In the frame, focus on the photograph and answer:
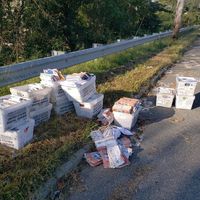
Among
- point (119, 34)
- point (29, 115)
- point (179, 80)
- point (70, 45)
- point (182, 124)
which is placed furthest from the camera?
point (119, 34)

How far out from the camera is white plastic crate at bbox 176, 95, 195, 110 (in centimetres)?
746

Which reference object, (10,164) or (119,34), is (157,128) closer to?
(10,164)

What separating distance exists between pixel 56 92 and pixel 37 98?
0.55 m

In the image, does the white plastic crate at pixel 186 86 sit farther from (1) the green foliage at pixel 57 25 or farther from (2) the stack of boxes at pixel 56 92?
(1) the green foliage at pixel 57 25

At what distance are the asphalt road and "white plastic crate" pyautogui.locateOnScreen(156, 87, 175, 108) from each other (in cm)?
90

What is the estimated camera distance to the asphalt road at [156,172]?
162 inches

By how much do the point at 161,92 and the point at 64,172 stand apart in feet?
12.5

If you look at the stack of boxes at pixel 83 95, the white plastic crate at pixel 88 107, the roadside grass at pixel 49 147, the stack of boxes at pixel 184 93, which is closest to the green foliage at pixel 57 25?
the roadside grass at pixel 49 147

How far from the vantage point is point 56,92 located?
604 centimetres

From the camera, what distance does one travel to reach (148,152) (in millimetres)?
5246

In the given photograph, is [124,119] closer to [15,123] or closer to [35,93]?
[35,93]

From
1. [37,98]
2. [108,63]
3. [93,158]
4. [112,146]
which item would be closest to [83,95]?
[37,98]

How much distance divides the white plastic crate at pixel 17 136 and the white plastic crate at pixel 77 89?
4.02ft

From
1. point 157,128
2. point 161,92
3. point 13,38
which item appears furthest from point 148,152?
point 13,38
